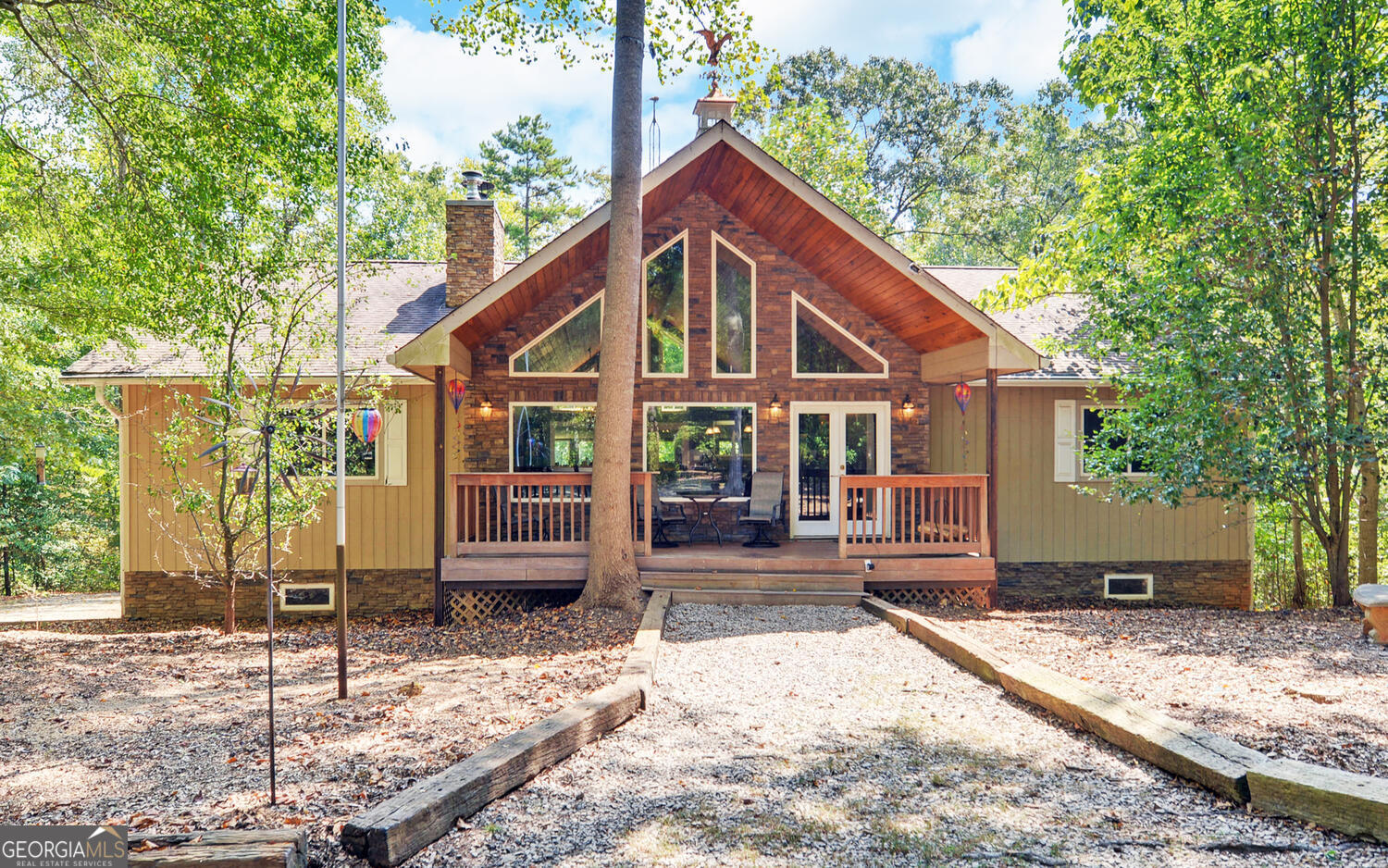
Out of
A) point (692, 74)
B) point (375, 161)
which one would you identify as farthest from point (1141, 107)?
point (375, 161)

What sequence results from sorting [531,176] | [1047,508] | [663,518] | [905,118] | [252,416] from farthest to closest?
[531,176], [905,118], [1047,508], [663,518], [252,416]

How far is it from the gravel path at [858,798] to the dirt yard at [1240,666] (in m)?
0.79

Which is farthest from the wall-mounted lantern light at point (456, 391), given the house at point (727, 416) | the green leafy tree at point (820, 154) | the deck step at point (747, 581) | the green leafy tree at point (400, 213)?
the green leafy tree at point (820, 154)

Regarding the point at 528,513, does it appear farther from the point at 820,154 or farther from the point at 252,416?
the point at 820,154

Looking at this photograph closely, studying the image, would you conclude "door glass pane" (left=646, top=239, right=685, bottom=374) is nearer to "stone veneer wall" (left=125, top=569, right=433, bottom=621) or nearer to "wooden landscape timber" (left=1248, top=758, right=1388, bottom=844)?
"stone veneer wall" (left=125, top=569, right=433, bottom=621)

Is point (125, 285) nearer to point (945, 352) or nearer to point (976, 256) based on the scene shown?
point (945, 352)

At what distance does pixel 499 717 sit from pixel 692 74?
312 inches

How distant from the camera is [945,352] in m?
9.28

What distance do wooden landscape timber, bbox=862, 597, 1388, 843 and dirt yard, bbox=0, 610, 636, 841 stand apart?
104 inches

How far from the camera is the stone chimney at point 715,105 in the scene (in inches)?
370

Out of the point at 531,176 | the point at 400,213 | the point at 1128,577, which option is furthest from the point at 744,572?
the point at 531,176

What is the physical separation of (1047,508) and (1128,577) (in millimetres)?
1367

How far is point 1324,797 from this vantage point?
2.85 metres

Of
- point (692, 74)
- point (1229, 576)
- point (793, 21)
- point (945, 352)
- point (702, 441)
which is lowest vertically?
point (1229, 576)
